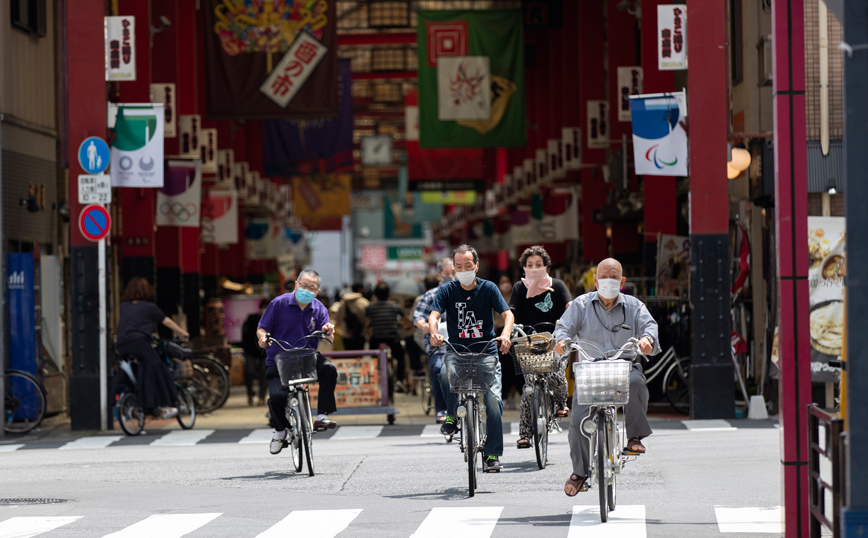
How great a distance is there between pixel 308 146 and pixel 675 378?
75.0ft

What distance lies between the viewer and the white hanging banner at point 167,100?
23.0 metres

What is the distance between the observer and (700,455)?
12.9 m

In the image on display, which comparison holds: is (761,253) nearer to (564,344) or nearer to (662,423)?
(662,423)

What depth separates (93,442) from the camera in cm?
1633

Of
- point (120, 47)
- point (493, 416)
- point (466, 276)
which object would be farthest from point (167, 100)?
point (493, 416)

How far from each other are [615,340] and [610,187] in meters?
20.7

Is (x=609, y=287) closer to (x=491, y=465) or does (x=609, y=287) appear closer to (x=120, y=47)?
(x=491, y=465)

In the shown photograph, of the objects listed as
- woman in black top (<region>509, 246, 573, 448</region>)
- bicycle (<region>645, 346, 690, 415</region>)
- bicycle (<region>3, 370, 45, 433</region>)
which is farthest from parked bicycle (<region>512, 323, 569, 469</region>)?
bicycle (<region>3, 370, 45, 433</region>)

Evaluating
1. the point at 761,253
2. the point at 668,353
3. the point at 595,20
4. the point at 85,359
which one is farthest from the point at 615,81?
the point at 85,359

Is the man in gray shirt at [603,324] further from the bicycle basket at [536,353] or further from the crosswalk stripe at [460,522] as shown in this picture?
the bicycle basket at [536,353]

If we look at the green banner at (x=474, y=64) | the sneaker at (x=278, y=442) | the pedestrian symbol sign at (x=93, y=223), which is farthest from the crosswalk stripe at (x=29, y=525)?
the green banner at (x=474, y=64)

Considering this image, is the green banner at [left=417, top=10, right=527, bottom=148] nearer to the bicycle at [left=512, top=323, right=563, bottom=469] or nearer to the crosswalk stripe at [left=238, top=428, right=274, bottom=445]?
the crosswalk stripe at [left=238, top=428, right=274, bottom=445]

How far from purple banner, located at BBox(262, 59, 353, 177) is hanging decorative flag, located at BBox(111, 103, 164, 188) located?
19947 mm

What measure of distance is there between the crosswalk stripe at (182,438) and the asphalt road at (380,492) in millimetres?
477
